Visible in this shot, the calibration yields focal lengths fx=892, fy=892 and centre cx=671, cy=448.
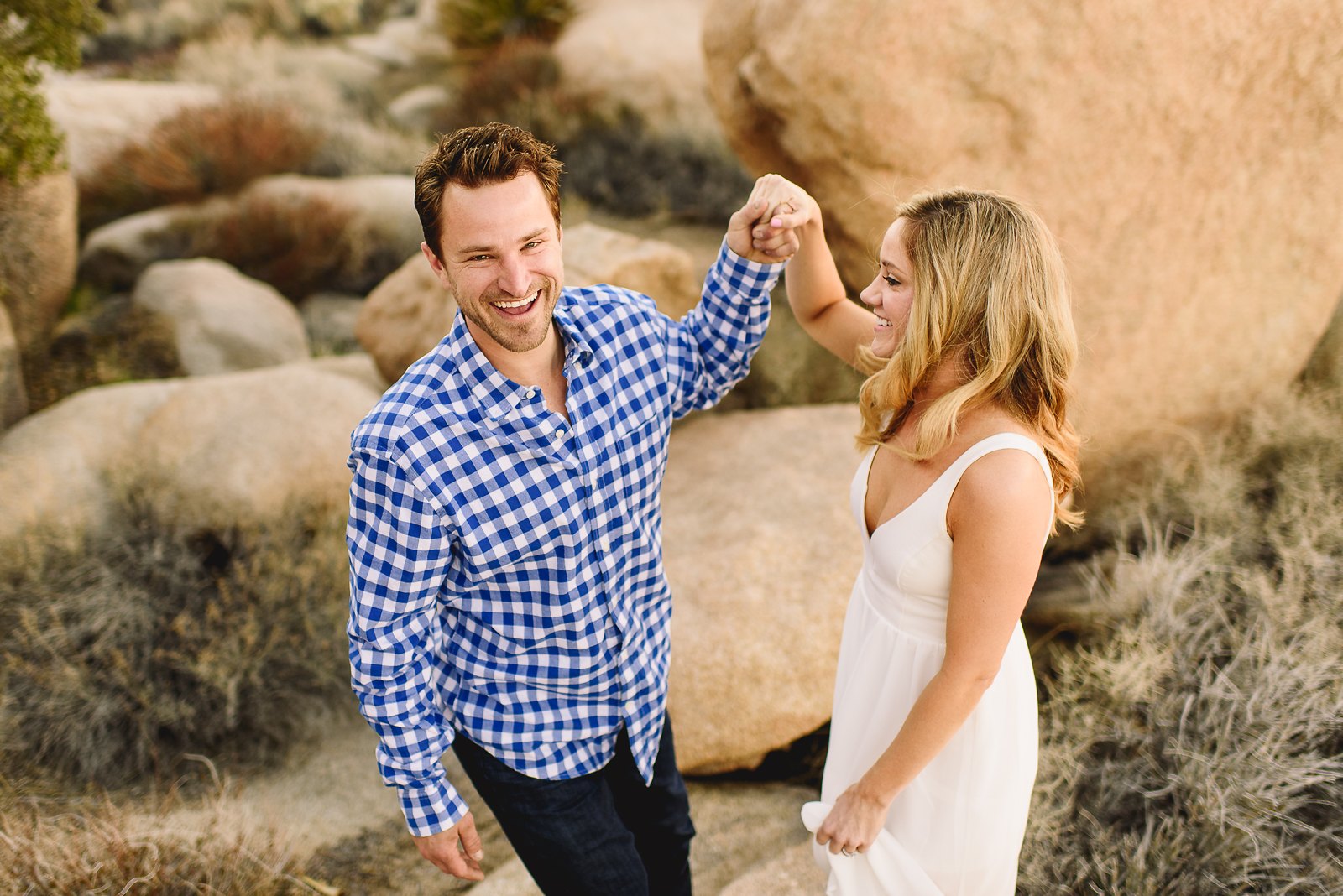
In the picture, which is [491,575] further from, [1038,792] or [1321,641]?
[1321,641]

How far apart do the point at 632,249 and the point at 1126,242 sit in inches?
85.2

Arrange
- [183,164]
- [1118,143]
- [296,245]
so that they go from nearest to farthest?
1. [1118,143]
2. [296,245]
3. [183,164]

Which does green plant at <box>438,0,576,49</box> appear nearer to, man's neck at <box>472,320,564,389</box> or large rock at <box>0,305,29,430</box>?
large rock at <box>0,305,29,430</box>

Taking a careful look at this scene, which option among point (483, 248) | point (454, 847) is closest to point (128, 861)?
point (454, 847)

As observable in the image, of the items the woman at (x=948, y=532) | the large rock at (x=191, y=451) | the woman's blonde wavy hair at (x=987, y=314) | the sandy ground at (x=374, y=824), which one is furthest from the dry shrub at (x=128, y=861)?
the woman's blonde wavy hair at (x=987, y=314)

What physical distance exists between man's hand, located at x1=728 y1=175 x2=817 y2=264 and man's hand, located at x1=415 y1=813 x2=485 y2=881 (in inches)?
56.5

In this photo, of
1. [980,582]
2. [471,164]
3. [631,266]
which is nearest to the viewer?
[980,582]

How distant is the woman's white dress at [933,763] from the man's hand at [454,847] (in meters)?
0.79

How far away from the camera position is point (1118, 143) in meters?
Result: 3.73

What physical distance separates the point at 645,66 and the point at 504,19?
257cm

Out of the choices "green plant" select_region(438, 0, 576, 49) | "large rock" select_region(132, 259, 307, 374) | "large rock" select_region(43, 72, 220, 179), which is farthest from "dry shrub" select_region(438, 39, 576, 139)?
"large rock" select_region(132, 259, 307, 374)

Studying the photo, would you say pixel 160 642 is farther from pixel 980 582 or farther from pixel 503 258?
pixel 980 582

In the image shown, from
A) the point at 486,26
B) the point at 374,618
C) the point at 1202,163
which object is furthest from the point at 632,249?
the point at 486,26

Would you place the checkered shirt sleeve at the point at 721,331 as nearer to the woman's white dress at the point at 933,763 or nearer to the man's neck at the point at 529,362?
the man's neck at the point at 529,362
